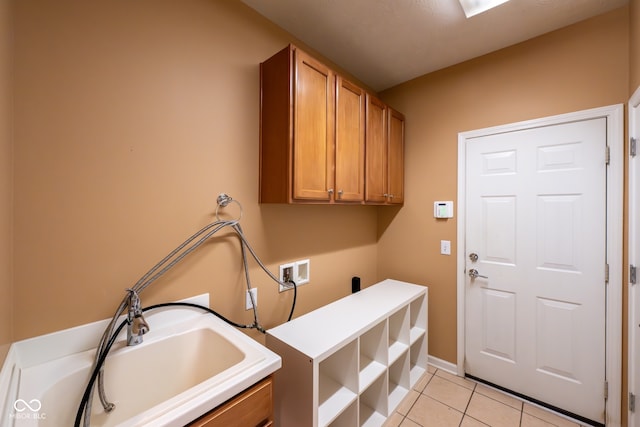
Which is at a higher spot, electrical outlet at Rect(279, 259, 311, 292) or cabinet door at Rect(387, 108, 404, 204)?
cabinet door at Rect(387, 108, 404, 204)

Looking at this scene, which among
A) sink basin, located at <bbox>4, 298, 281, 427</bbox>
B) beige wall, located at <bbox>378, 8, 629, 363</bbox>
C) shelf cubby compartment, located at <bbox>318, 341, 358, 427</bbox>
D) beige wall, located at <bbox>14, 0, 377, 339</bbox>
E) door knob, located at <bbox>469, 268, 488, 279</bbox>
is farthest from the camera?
door knob, located at <bbox>469, 268, 488, 279</bbox>

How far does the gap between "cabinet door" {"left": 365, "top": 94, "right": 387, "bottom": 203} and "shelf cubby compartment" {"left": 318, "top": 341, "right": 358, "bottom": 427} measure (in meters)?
1.06

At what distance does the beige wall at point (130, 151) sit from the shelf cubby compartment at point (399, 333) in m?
0.93

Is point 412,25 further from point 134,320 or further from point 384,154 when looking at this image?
point 134,320

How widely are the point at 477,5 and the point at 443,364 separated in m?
2.63

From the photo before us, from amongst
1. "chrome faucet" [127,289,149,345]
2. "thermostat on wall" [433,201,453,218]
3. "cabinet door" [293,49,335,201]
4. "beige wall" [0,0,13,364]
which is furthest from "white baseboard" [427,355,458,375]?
"beige wall" [0,0,13,364]

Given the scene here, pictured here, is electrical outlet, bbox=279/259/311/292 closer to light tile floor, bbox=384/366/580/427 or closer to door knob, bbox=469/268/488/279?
light tile floor, bbox=384/366/580/427

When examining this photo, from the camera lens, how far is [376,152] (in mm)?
2043

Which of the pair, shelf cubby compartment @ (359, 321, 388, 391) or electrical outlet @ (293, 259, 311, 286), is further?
electrical outlet @ (293, 259, 311, 286)

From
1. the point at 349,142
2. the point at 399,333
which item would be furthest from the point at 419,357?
the point at 349,142

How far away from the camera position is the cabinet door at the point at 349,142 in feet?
5.53

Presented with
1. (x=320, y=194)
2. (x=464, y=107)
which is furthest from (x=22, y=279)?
(x=464, y=107)

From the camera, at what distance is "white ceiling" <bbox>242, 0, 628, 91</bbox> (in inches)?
59.9

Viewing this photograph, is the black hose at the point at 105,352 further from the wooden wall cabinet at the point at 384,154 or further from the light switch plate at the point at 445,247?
the light switch plate at the point at 445,247
